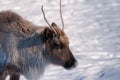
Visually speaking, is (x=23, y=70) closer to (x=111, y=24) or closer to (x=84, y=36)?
(x=84, y=36)

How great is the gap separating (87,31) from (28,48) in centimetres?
469

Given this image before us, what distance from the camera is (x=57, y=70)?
27.0ft

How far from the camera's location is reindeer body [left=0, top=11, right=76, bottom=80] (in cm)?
630

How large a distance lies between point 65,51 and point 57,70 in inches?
68.8

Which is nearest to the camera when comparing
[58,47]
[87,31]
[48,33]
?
[48,33]

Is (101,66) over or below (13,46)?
below

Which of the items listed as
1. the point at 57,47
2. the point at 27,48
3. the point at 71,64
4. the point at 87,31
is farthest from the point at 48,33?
the point at 87,31

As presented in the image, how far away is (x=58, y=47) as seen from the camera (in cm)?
651

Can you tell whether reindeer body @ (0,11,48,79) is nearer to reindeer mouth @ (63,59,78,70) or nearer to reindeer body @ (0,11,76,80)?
reindeer body @ (0,11,76,80)

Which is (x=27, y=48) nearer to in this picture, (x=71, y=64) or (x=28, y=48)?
(x=28, y=48)

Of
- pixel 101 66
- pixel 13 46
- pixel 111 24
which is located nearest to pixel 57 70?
pixel 101 66

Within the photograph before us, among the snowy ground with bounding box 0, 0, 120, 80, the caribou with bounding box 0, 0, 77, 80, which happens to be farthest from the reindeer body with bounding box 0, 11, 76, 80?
the snowy ground with bounding box 0, 0, 120, 80

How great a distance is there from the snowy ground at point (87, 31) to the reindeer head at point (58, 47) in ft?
1.97

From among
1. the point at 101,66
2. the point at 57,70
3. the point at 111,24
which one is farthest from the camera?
the point at 111,24
